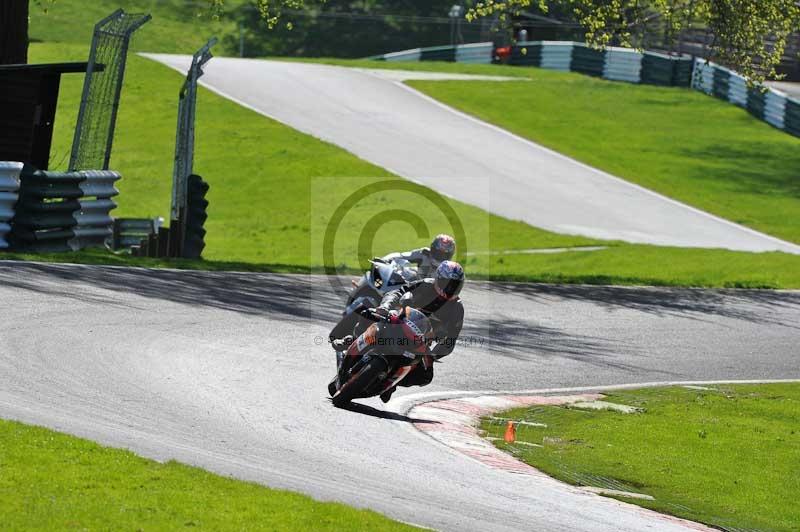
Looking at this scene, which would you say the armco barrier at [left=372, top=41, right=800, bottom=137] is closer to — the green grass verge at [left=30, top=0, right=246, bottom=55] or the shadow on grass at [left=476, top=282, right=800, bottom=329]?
the green grass verge at [left=30, top=0, right=246, bottom=55]

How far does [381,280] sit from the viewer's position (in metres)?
12.2

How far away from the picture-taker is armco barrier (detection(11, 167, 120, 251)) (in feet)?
65.1

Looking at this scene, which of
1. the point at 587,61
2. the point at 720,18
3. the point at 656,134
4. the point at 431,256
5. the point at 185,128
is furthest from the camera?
the point at 587,61

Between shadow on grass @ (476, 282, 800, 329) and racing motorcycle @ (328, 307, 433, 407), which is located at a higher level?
racing motorcycle @ (328, 307, 433, 407)

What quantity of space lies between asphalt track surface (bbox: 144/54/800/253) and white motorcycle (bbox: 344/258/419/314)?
768 inches

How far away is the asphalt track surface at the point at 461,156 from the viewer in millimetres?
32812

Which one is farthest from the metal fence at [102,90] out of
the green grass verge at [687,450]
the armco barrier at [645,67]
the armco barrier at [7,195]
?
the armco barrier at [645,67]

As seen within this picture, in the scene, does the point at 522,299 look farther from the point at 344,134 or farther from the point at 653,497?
the point at 344,134

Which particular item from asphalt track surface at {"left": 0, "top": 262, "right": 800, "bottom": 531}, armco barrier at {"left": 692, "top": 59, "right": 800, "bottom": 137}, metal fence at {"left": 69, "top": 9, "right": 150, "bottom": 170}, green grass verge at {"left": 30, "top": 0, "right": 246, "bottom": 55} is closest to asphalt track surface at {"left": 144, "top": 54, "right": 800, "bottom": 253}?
armco barrier at {"left": 692, "top": 59, "right": 800, "bottom": 137}

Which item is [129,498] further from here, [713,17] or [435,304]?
[713,17]

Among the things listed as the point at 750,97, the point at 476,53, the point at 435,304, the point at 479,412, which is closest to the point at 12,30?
the point at 479,412

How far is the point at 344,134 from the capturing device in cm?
3925

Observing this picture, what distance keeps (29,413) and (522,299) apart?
12.1 meters

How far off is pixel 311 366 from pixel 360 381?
226 centimetres
